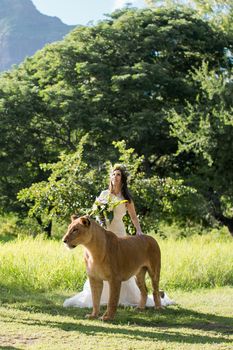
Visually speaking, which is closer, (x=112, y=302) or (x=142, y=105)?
(x=112, y=302)

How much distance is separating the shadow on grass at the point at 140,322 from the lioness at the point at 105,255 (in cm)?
35

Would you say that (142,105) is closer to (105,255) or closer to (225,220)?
(225,220)

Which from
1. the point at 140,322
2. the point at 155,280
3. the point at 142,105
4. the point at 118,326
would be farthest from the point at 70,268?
the point at 142,105

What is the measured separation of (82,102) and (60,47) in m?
2.80

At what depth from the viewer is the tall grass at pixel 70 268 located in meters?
10.5

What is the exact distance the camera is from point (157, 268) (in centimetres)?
841

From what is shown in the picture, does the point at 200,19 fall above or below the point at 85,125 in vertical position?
above

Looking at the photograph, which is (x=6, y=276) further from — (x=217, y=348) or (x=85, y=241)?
(x=217, y=348)

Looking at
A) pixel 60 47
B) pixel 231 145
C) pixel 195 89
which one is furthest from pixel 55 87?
pixel 231 145

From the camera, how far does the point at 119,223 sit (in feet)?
28.8

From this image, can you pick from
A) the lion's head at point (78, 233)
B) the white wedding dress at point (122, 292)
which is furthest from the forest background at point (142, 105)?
the lion's head at point (78, 233)

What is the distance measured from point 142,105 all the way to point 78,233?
53.6ft

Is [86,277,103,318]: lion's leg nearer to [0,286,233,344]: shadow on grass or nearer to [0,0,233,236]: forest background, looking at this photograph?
[0,286,233,344]: shadow on grass

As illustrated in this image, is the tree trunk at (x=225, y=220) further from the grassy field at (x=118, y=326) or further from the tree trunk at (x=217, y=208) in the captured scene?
the grassy field at (x=118, y=326)
